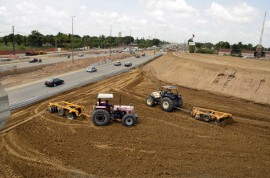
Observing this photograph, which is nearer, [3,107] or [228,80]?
[3,107]

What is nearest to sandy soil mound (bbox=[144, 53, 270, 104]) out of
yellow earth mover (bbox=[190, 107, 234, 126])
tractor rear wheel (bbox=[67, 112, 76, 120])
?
yellow earth mover (bbox=[190, 107, 234, 126])

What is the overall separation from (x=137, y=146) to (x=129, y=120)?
9.99ft

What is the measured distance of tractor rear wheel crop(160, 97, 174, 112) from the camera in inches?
777

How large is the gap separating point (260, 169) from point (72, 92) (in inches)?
803

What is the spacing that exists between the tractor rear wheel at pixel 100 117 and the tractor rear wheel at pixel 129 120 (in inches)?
42.3

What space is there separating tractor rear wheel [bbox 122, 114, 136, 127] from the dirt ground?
0.41 meters

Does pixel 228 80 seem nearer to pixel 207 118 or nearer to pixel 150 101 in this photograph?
pixel 150 101

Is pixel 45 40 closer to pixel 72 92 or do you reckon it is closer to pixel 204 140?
pixel 72 92

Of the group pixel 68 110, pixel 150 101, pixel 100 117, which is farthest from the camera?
pixel 150 101

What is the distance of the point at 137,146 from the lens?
1369 centimetres

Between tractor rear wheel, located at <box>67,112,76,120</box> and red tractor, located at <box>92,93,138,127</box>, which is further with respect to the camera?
tractor rear wheel, located at <box>67,112,76,120</box>

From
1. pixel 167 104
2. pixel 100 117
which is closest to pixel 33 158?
pixel 100 117

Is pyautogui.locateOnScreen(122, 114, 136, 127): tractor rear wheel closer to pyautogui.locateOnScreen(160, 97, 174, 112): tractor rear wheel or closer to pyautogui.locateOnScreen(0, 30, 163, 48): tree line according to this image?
pyautogui.locateOnScreen(160, 97, 174, 112): tractor rear wheel

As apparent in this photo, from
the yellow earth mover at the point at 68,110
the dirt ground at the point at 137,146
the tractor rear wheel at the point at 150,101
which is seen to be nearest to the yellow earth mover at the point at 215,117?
the dirt ground at the point at 137,146
